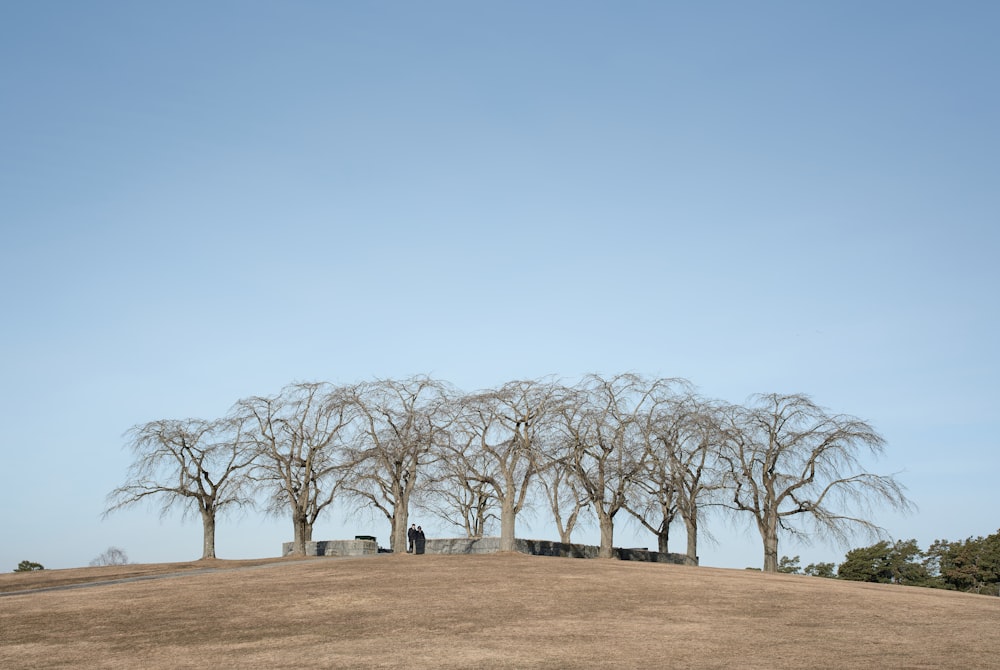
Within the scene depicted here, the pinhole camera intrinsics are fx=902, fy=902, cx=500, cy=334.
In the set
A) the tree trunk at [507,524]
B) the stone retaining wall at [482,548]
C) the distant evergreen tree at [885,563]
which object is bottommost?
the distant evergreen tree at [885,563]

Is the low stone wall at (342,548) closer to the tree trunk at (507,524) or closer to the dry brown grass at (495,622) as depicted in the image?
the tree trunk at (507,524)

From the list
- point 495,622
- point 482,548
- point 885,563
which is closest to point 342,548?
point 482,548

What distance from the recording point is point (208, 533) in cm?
5772

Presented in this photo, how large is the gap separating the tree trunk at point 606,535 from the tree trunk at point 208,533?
24.5 metres

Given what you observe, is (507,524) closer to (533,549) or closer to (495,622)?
(533,549)

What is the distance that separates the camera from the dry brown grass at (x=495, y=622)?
20.2 meters

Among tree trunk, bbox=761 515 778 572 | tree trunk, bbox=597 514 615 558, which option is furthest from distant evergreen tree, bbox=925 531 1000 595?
tree trunk, bbox=597 514 615 558

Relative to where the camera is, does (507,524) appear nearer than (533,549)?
Yes

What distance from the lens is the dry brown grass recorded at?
20172 mm

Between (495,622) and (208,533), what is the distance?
127 ft

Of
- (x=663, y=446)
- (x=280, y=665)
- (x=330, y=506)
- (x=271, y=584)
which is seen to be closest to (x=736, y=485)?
(x=663, y=446)

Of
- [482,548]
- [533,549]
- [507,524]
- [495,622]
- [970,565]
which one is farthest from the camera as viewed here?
[970,565]

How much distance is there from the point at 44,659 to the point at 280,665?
6.29m

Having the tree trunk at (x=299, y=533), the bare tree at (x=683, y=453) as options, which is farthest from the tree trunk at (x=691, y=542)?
the tree trunk at (x=299, y=533)
